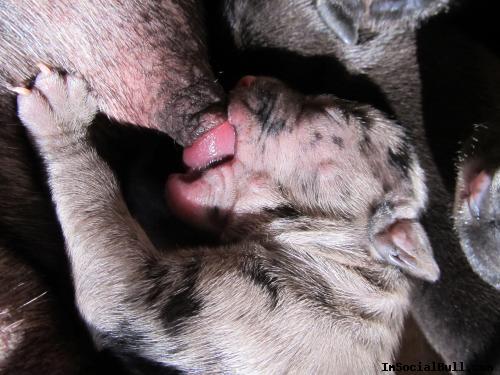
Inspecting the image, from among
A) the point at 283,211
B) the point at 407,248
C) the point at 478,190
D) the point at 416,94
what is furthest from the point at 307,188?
the point at 416,94

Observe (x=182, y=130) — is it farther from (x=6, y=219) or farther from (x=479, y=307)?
(x=479, y=307)

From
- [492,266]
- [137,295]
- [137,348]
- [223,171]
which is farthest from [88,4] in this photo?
[492,266]

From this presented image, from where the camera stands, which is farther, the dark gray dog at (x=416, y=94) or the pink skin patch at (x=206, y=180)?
the dark gray dog at (x=416, y=94)

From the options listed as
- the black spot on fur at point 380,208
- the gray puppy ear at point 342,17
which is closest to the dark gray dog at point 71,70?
the gray puppy ear at point 342,17

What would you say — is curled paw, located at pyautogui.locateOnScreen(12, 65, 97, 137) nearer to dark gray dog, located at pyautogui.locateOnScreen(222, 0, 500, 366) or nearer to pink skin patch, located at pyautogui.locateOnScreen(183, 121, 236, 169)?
pink skin patch, located at pyautogui.locateOnScreen(183, 121, 236, 169)

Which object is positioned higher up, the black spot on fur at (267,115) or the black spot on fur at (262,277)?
the black spot on fur at (267,115)

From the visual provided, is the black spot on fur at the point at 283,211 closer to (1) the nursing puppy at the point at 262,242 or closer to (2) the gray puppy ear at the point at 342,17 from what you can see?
(1) the nursing puppy at the point at 262,242

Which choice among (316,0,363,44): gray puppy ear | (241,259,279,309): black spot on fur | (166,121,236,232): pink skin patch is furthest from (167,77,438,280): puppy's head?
(316,0,363,44): gray puppy ear
